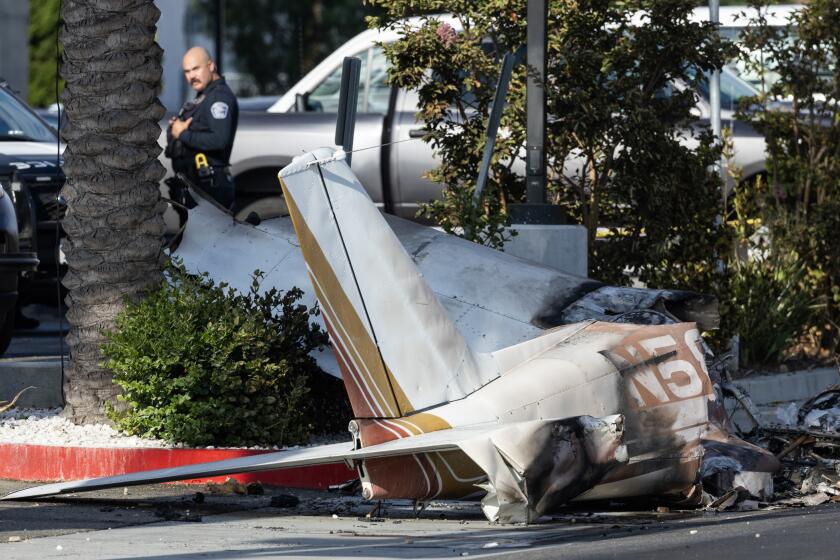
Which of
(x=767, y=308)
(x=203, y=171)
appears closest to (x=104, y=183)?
(x=203, y=171)

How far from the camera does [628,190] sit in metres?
10.7

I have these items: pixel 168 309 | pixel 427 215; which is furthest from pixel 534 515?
pixel 427 215

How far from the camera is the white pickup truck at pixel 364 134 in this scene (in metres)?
14.5

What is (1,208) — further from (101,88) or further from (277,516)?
(277,516)

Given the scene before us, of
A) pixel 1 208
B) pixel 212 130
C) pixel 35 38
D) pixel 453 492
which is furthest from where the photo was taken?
pixel 35 38

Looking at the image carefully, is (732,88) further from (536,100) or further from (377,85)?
(536,100)

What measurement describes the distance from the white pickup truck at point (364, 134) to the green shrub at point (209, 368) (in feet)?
19.8

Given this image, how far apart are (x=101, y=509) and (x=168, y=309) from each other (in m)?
1.38

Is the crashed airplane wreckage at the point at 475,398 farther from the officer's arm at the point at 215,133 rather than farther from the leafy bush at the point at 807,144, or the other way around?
the leafy bush at the point at 807,144

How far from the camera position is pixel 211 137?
11.7 metres

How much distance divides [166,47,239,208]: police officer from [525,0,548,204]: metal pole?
108 inches

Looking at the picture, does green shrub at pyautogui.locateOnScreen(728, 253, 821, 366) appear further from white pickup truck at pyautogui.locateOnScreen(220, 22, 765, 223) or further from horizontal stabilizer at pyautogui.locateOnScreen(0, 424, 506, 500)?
horizontal stabilizer at pyautogui.locateOnScreen(0, 424, 506, 500)

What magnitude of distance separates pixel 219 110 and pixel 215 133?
18cm

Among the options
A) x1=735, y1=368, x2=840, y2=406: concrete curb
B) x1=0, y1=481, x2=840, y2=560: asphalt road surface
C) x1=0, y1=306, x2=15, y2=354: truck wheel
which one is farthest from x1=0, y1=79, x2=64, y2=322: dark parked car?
x1=735, y1=368, x2=840, y2=406: concrete curb
